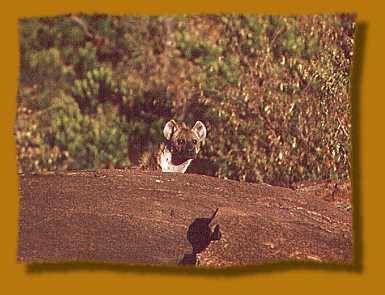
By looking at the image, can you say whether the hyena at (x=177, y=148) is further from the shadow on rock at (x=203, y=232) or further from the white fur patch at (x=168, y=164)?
the shadow on rock at (x=203, y=232)

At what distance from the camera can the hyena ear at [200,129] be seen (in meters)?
2.24

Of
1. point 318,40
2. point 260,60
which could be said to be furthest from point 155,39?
point 318,40

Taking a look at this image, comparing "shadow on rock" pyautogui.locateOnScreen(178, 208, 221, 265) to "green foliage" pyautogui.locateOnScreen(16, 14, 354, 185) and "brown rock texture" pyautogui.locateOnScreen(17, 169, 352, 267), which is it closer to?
"brown rock texture" pyautogui.locateOnScreen(17, 169, 352, 267)

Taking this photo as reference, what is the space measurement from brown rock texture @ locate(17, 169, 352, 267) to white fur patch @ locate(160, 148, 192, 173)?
0.07 ft

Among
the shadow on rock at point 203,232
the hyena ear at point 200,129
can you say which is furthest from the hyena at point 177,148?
the shadow on rock at point 203,232

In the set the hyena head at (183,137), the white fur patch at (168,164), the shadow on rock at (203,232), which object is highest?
the hyena head at (183,137)

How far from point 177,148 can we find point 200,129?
110 millimetres

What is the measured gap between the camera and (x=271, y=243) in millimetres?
2250

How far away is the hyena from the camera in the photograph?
2.24 metres

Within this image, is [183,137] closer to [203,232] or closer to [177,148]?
[177,148]

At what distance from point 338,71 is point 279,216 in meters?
0.57

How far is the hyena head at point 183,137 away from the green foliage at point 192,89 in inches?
1.2

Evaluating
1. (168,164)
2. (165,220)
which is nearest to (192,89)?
(168,164)

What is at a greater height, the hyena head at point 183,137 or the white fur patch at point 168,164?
the hyena head at point 183,137
